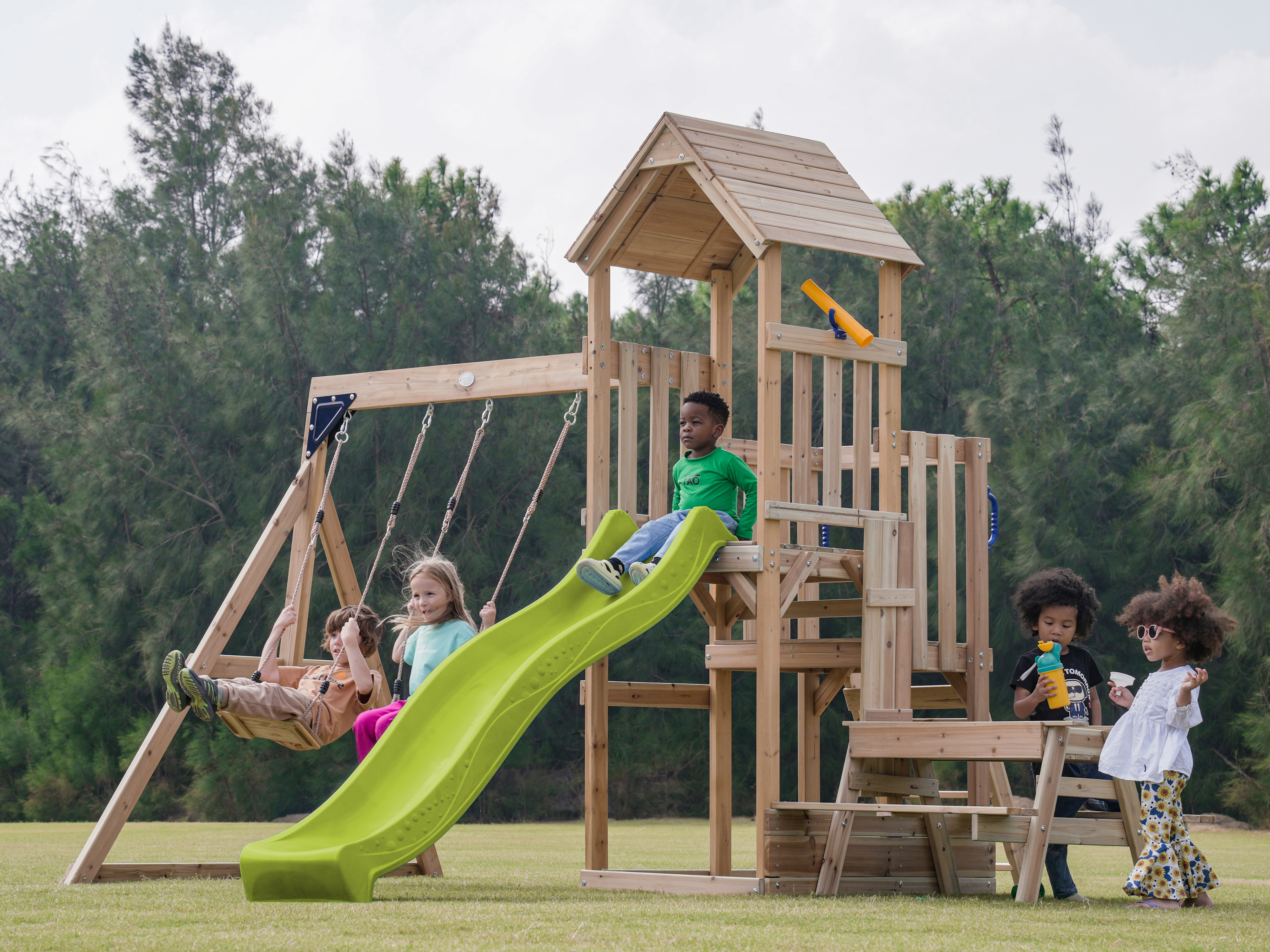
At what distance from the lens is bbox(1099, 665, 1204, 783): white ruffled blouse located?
214 inches

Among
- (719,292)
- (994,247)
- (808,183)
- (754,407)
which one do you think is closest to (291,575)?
(719,292)

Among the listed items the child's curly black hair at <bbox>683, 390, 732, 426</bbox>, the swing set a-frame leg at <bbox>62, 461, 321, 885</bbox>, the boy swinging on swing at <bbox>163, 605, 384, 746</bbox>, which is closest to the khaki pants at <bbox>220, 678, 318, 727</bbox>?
the boy swinging on swing at <bbox>163, 605, 384, 746</bbox>

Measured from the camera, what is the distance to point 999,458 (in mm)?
18453

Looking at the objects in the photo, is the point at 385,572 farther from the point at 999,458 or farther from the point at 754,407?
the point at 999,458

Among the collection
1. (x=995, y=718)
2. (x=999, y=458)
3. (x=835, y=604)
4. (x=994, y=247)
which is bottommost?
(x=995, y=718)

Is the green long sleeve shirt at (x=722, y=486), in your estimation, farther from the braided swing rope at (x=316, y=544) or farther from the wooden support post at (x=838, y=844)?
the braided swing rope at (x=316, y=544)

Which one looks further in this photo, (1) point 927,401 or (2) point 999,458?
(1) point 927,401

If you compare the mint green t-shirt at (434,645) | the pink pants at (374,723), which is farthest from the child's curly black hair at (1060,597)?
the pink pants at (374,723)

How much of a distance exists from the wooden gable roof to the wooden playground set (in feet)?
0.05

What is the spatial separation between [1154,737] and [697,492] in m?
2.31

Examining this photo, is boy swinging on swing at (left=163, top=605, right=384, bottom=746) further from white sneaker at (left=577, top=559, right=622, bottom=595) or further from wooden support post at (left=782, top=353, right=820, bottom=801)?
wooden support post at (left=782, top=353, right=820, bottom=801)

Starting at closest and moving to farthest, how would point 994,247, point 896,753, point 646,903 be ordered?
1. point 646,903
2. point 896,753
3. point 994,247

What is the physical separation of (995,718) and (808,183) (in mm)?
12583

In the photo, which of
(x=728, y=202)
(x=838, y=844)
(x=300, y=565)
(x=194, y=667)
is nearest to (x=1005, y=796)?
(x=838, y=844)
